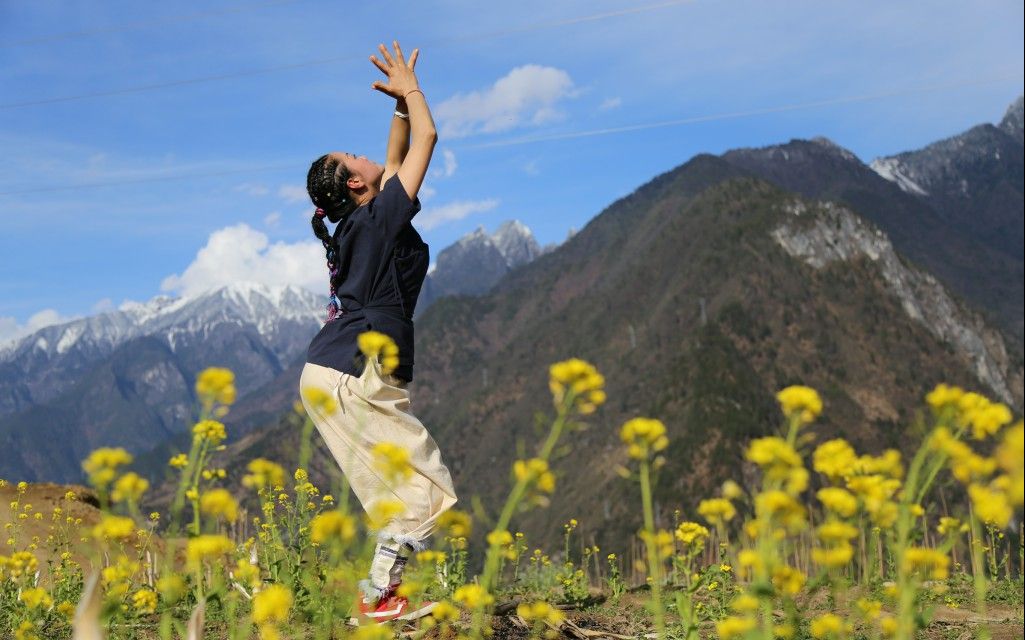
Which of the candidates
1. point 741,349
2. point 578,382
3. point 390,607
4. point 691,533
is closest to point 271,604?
point 578,382

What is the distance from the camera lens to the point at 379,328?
14.8 ft

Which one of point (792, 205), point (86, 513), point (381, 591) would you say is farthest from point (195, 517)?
point (792, 205)

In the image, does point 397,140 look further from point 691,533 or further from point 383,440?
point 691,533

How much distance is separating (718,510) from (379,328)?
2.35 m

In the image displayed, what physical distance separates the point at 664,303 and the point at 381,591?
15320 cm

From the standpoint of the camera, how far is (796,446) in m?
2.28

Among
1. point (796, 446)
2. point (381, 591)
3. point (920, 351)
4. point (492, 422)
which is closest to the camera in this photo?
point (796, 446)

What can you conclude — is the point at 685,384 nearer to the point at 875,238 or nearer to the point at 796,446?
the point at 875,238

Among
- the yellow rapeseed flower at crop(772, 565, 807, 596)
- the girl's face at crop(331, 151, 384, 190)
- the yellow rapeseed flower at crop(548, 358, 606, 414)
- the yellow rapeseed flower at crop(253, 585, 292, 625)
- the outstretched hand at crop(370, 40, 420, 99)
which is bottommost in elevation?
the yellow rapeseed flower at crop(253, 585, 292, 625)

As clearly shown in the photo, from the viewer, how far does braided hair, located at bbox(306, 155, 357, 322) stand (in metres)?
4.89

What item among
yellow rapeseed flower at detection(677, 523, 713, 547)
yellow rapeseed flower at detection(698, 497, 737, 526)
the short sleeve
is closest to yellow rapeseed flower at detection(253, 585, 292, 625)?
yellow rapeseed flower at detection(698, 497, 737, 526)

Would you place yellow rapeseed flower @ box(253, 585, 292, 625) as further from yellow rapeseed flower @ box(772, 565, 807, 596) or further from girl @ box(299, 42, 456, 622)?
girl @ box(299, 42, 456, 622)

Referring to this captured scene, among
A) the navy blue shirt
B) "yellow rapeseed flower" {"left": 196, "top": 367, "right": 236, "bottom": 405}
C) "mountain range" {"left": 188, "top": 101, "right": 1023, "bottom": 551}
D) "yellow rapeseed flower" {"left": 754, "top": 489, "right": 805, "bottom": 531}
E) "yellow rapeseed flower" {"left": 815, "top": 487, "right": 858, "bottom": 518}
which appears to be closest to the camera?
"yellow rapeseed flower" {"left": 754, "top": 489, "right": 805, "bottom": 531}

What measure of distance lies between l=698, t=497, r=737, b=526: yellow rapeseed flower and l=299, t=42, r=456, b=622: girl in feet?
6.49
